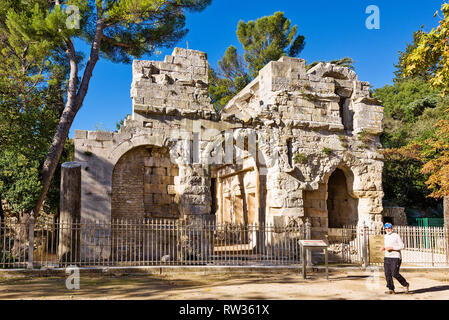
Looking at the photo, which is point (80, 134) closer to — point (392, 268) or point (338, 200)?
point (392, 268)

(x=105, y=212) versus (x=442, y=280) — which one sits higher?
(x=105, y=212)

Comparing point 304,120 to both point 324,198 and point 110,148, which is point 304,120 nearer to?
point 324,198

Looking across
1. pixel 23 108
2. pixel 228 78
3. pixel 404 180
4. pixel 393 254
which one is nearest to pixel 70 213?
pixel 23 108

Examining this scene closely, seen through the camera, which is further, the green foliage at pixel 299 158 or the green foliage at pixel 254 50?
the green foliage at pixel 254 50

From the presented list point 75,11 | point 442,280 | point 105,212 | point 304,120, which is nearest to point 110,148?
point 105,212

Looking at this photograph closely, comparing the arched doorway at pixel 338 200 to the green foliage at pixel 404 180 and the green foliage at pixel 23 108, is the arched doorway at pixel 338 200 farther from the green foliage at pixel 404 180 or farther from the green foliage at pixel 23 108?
the green foliage at pixel 23 108

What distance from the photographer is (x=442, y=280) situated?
10.2 metres

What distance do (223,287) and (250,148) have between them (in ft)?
20.6

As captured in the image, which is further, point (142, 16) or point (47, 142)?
point (47, 142)

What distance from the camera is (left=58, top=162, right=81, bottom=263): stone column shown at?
10.1 meters

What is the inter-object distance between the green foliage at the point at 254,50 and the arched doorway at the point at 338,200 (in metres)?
12.3

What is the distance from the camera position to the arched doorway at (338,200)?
620 inches

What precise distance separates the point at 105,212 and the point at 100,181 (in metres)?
0.89

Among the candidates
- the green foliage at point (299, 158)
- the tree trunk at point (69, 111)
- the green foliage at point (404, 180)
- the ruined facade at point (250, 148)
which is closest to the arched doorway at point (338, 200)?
the ruined facade at point (250, 148)
